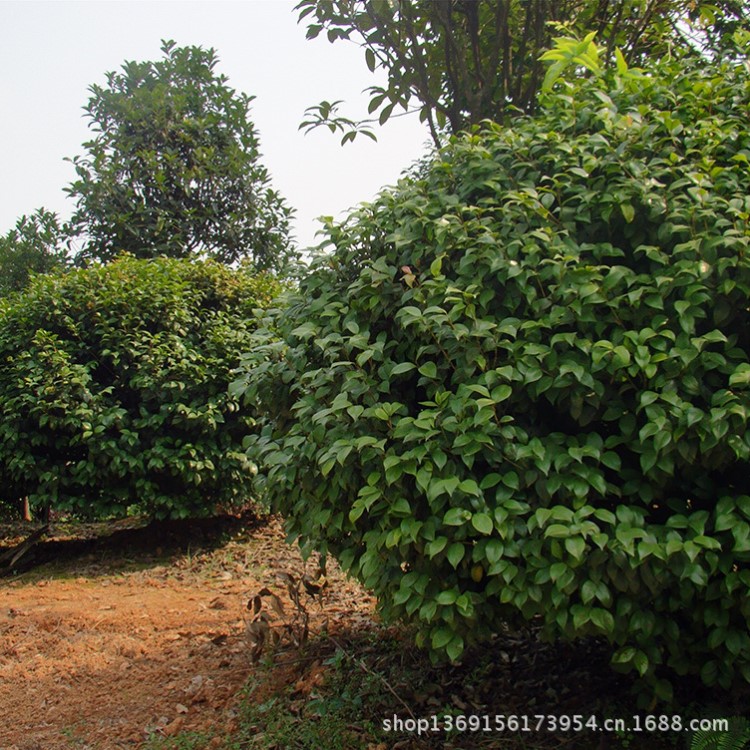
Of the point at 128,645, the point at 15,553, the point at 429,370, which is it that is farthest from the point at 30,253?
the point at 429,370

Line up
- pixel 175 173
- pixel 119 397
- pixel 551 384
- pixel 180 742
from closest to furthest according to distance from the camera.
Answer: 1. pixel 551 384
2. pixel 180 742
3. pixel 119 397
4. pixel 175 173

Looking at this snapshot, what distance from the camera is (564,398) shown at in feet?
9.36

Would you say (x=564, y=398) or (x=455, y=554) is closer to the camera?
(x=455, y=554)

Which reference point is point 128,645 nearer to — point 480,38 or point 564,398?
point 564,398

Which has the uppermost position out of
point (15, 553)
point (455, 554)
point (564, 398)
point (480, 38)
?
point (480, 38)

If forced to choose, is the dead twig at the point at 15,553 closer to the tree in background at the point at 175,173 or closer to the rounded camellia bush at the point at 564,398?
the tree in background at the point at 175,173

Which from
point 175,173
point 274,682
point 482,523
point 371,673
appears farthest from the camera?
point 175,173

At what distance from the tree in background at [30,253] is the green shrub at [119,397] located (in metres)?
2.52

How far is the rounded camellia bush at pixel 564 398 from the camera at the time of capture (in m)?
2.62

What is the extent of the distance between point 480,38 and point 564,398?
10.9 ft

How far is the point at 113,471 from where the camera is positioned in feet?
21.6

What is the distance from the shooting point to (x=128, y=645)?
15.9 feet

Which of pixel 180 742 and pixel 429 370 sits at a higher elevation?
pixel 429 370

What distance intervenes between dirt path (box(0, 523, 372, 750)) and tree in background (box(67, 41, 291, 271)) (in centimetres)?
390
